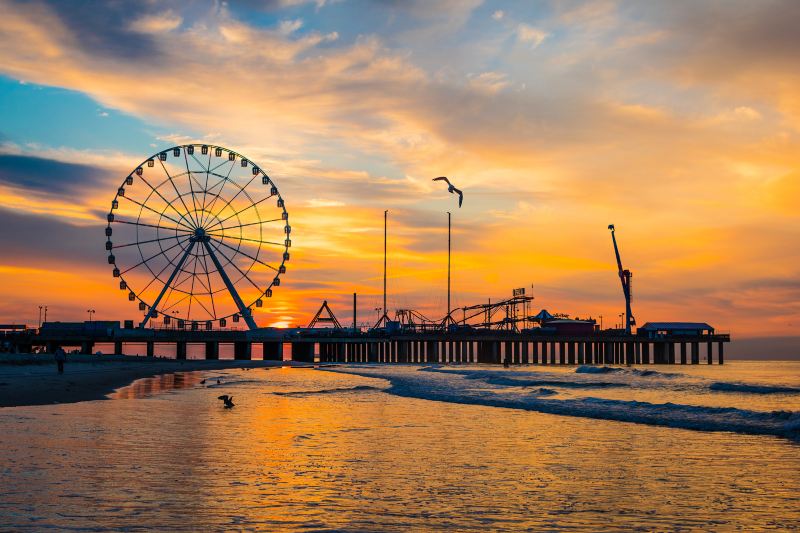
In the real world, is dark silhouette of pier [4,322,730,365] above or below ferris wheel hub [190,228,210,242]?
below

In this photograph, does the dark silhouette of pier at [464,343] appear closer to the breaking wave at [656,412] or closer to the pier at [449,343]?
the pier at [449,343]

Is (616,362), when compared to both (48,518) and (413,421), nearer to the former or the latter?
(413,421)

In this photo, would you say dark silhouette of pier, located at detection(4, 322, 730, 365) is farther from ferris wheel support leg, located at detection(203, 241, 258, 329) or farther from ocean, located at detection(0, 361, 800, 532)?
ocean, located at detection(0, 361, 800, 532)

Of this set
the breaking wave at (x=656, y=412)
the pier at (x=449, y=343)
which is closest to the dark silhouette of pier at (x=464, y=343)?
the pier at (x=449, y=343)

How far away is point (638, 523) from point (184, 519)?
5.22 meters

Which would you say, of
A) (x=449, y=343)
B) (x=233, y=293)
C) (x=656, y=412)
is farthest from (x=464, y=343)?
(x=656, y=412)

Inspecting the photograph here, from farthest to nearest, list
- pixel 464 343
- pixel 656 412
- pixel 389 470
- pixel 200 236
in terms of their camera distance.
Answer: pixel 464 343
pixel 200 236
pixel 656 412
pixel 389 470

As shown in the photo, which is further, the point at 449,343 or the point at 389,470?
the point at 449,343

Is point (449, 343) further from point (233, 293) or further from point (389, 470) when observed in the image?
point (389, 470)

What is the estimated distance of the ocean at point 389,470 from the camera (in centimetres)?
907

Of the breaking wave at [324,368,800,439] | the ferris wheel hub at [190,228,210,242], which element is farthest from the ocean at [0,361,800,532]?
the ferris wheel hub at [190,228,210,242]

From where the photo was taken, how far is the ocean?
9.07 meters

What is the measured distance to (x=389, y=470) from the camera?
1273 cm

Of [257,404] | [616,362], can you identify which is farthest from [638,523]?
[616,362]
